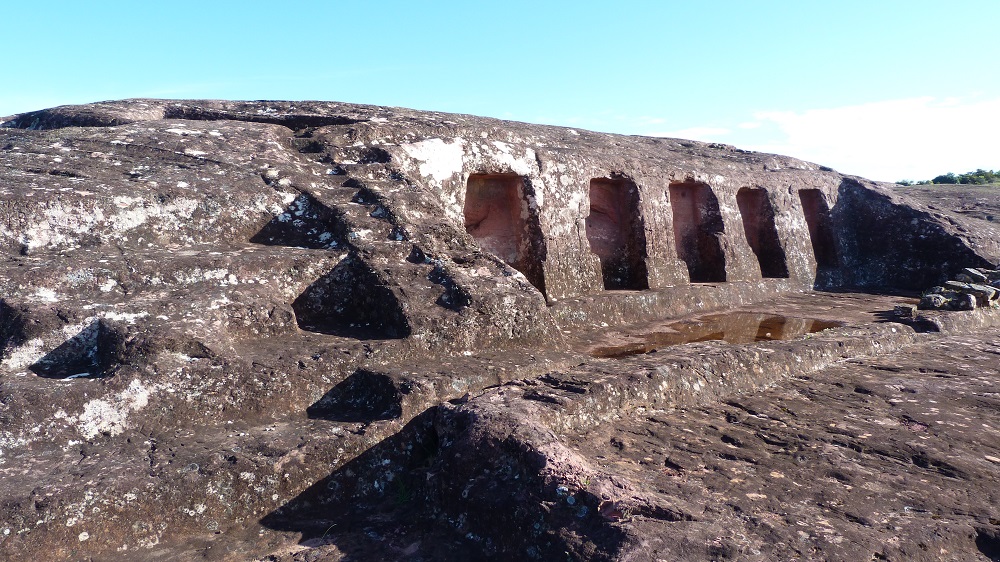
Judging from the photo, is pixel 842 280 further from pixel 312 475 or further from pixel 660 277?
pixel 312 475

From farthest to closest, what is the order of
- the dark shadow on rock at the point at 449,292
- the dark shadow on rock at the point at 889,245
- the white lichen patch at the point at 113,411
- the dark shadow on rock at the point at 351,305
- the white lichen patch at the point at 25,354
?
the dark shadow on rock at the point at 889,245, the dark shadow on rock at the point at 449,292, the dark shadow on rock at the point at 351,305, the white lichen patch at the point at 25,354, the white lichen patch at the point at 113,411

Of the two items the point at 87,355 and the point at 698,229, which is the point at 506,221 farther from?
the point at 87,355

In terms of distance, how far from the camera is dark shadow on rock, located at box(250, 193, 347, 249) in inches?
197

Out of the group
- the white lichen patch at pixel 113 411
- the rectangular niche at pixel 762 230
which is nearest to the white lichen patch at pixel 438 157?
the white lichen patch at pixel 113 411

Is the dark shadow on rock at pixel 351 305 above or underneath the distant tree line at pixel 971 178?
underneath

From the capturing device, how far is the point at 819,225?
475 inches

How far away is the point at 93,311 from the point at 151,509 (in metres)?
1.40

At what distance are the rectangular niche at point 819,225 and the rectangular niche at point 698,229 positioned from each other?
279 cm

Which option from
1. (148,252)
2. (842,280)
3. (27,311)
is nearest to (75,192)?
(148,252)

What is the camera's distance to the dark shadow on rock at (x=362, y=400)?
3.52m

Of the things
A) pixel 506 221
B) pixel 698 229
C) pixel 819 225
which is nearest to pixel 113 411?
pixel 506 221

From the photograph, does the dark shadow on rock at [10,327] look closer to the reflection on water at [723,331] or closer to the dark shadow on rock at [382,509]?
the dark shadow on rock at [382,509]

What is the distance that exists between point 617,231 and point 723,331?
2330 millimetres

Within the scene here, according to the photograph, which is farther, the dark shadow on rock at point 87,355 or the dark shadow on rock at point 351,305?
the dark shadow on rock at point 351,305
